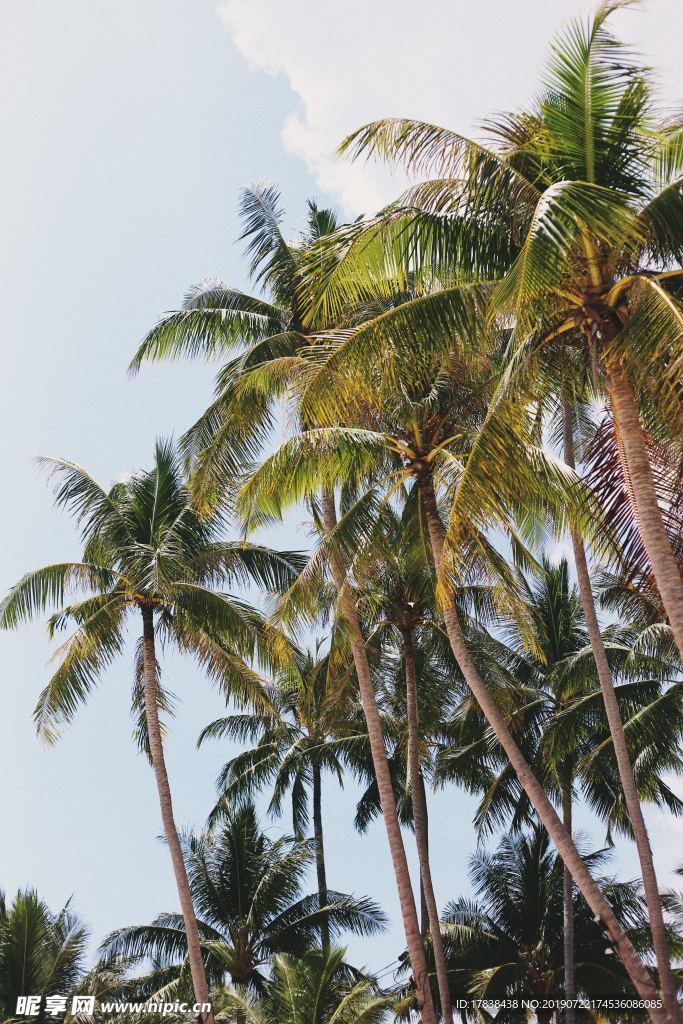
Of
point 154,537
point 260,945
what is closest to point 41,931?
point 260,945

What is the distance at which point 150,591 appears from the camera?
55.4ft

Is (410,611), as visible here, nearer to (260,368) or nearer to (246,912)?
(260,368)

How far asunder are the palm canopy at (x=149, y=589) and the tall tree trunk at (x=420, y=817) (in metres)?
2.73

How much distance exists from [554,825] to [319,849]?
567 inches

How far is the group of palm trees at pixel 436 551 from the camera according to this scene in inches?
380

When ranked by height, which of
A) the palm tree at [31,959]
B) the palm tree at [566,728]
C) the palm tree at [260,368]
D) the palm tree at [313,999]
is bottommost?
the palm tree at [313,999]

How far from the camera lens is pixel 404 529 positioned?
611 inches

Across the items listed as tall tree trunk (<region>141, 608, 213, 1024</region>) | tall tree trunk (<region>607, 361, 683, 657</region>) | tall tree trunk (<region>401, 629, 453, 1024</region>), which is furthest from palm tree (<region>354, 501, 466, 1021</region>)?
tall tree trunk (<region>607, 361, 683, 657</region>)

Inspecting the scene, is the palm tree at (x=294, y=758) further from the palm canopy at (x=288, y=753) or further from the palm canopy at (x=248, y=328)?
the palm canopy at (x=248, y=328)

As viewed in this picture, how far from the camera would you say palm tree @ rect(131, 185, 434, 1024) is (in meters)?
15.0

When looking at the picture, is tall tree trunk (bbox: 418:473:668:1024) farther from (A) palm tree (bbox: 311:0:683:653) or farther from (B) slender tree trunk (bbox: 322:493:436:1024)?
(A) palm tree (bbox: 311:0:683:653)

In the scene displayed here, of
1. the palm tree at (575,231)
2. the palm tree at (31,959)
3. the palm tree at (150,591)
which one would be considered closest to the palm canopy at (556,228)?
the palm tree at (575,231)

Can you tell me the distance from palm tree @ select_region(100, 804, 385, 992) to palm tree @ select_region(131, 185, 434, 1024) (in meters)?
8.22

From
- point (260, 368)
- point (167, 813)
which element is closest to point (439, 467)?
point (260, 368)
